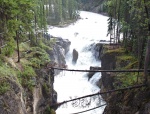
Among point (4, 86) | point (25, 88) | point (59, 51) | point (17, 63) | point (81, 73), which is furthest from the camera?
point (59, 51)

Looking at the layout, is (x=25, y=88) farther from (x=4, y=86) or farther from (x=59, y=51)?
(x=59, y=51)

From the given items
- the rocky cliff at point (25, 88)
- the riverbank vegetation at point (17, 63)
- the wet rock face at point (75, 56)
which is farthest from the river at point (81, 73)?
the riverbank vegetation at point (17, 63)

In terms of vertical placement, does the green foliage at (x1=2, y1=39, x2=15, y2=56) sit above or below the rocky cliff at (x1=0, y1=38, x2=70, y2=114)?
above

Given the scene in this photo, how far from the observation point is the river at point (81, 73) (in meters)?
29.8

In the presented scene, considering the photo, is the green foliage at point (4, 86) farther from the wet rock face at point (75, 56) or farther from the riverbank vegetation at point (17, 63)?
the wet rock face at point (75, 56)

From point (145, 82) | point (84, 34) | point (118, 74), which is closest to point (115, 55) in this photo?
point (118, 74)

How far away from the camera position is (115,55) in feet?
106

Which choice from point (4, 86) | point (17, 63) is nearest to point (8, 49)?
point (17, 63)

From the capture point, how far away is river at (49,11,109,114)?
29750 millimetres

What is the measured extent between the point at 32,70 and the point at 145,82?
10.6 meters

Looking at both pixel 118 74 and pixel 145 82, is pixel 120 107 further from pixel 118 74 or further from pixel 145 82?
pixel 118 74

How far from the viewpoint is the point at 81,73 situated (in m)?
40.8

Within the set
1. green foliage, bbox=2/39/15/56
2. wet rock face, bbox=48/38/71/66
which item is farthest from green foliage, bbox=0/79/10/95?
wet rock face, bbox=48/38/71/66

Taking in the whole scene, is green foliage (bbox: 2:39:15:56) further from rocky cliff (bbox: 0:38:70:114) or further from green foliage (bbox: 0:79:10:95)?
green foliage (bbox: 0:79:10:95)
